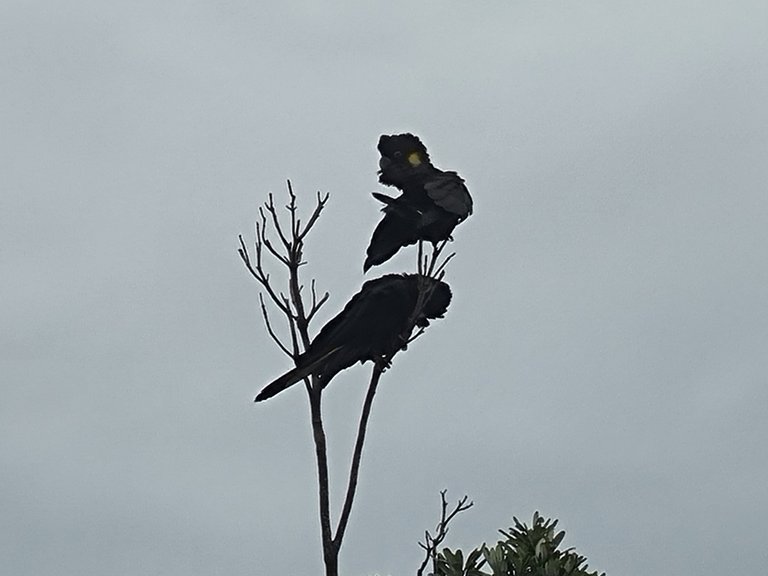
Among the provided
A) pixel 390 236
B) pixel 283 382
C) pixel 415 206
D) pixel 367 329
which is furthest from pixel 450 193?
pixel 283 382

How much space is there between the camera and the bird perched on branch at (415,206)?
8961mm

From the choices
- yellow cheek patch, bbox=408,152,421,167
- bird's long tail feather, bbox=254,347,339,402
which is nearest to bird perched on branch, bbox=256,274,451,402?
bird's long tail feather, bbox=254,347,339,402

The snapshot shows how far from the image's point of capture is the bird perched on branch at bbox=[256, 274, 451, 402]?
7.57m

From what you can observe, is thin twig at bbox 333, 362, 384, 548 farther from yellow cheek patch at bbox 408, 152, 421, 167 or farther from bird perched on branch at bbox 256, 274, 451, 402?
yellow cheek patch at bbox 408, 152, 421, 167

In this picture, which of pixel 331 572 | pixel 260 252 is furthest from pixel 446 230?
pixel 331 572

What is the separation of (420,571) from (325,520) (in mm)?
695

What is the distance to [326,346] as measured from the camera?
8.00m

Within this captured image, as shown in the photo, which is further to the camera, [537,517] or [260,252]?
[537,517]

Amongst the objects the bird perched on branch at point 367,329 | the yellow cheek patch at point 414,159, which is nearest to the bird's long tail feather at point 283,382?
the bird perched on branch at point 367,329

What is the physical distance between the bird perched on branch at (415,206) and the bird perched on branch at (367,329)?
1.31 feet

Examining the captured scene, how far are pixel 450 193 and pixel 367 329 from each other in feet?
4.87

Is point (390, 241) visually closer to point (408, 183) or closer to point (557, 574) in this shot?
point (408, 183)

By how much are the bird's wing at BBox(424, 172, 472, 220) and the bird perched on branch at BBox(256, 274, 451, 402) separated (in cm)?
63

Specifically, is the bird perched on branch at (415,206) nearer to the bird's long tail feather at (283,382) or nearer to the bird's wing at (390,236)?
the bird's wing at (390,236)
